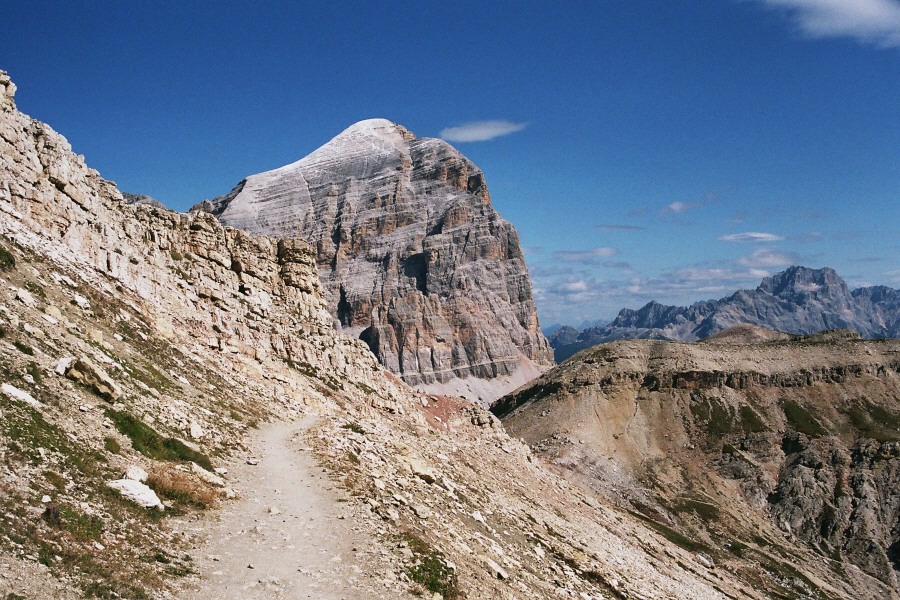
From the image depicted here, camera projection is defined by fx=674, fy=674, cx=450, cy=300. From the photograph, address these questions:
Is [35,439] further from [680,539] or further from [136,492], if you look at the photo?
[680,539]

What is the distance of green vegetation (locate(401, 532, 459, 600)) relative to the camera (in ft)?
66.7

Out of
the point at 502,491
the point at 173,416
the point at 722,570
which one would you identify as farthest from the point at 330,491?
the point at 722,570

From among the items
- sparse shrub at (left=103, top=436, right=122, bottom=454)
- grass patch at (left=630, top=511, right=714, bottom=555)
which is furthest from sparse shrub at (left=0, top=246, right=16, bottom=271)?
grass patch at (left=630, top=511, right=714, bottom=555)

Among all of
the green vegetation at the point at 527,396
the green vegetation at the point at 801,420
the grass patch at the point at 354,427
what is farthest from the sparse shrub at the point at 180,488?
the green vegetation at the point at 801,420

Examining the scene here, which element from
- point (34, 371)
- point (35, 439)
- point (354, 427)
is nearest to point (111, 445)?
point (35, 439)

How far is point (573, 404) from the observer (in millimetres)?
164250

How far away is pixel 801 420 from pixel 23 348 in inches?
6755

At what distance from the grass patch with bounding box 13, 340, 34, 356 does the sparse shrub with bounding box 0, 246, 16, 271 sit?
25.3 ft

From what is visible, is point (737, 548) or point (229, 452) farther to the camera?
point (737, 548)

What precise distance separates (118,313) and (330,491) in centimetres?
1863

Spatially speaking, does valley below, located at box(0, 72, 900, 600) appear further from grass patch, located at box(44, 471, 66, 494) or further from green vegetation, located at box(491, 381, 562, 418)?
green vegetation, located at box(491, 381, 562, 418)

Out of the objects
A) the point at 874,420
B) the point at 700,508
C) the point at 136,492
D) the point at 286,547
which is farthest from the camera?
the point at 874,420

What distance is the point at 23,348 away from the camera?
22734mm

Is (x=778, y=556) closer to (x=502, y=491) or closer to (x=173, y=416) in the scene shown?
(x=502, y=491)
